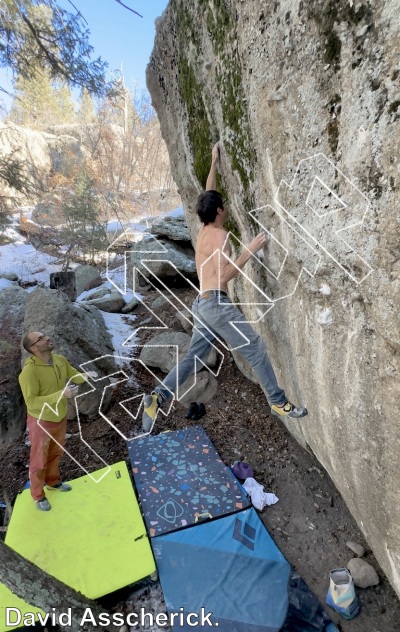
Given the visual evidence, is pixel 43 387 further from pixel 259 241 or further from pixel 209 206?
pixel 259 241

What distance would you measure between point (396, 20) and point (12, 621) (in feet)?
16.4

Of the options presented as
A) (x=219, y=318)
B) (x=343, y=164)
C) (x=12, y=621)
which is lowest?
(x=12, y=621)

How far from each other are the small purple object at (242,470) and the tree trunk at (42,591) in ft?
7.17

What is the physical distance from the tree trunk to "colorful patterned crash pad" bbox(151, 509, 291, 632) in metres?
0.76

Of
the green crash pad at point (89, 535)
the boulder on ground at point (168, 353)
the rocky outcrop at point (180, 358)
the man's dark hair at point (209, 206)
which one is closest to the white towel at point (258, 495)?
the green crash pad at point (89, 535)

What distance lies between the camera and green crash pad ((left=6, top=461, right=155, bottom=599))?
3488 mm

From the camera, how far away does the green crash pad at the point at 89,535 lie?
11.4 feet

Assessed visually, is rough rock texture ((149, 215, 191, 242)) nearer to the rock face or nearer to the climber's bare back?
the rock face

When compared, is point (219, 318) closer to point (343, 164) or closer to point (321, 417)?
point (321, 417)

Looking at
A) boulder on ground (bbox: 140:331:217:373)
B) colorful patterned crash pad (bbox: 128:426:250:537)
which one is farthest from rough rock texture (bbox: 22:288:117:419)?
colorful patterned crash pad (bbox: 128:426:250:537)

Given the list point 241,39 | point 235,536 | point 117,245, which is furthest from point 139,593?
point 117,245

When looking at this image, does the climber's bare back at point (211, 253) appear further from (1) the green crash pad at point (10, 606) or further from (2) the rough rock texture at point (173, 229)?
(2) the rough rock texture at point (173, 229)

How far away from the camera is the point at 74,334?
6543 millimetres

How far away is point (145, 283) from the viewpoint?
1178cm
